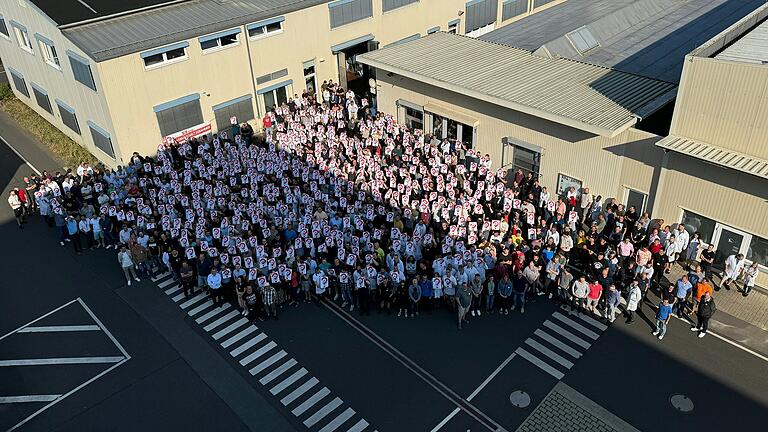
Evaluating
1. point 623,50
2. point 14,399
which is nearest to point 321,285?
point 14,399

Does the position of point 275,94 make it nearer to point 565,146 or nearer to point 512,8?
point 565,146

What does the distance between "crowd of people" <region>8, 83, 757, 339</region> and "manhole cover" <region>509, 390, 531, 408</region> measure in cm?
290

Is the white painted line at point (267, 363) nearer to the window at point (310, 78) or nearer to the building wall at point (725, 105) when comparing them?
the building wall at point (725, 105)

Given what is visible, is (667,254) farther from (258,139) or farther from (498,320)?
(258,139)

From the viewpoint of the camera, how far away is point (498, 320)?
18312mm

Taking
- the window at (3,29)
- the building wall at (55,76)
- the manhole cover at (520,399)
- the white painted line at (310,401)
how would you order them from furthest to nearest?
the window at (3,29) < the building wall at (55,76) < the white painted line at (310,401) < the manhole cover at (520,399)

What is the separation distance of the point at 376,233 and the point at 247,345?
539 cm

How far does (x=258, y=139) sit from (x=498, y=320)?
56.6 feet

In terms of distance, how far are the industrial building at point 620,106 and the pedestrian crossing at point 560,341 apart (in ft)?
17.7

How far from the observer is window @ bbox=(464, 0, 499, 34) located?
38875 mm

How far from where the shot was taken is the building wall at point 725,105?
16.7m

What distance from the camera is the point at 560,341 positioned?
17.4 meters

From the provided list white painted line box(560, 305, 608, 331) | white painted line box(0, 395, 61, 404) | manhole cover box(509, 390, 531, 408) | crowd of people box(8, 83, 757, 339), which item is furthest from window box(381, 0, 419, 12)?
white painted line box(0, 395, 61, 404)

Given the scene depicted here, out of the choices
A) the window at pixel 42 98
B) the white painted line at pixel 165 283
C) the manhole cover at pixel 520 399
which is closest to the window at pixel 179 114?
the window at pixel 42 98
